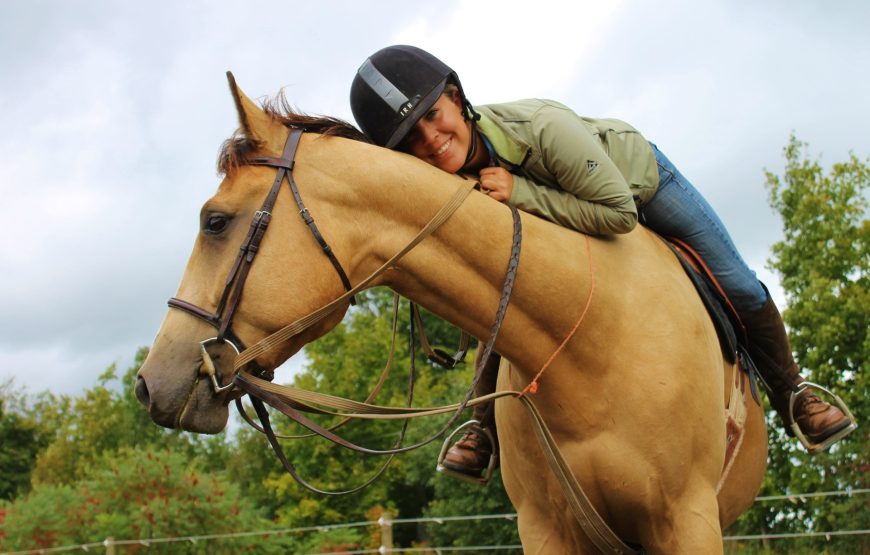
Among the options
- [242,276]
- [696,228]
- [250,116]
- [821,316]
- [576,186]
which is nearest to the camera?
[242,276]

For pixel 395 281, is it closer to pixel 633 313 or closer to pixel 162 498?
pixel 633 313

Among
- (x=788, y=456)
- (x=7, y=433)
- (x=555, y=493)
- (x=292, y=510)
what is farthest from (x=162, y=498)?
(x=7, y=433)

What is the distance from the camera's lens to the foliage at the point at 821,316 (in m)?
19.5

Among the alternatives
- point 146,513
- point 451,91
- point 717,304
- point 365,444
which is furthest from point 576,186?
point 365,444

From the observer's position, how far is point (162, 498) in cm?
1488

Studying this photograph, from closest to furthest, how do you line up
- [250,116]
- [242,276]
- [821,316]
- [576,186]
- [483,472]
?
1. [242,276]
2. [250,116]
3. [576,186]
4. [483,472]
5. [821,316]

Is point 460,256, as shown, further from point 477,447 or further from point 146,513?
point 146,513

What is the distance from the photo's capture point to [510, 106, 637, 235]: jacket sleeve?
3.70m

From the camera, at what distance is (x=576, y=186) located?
147 inches

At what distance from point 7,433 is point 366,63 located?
51338mm

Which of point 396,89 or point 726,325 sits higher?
point 396,89

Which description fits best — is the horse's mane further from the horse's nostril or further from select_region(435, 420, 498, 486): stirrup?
select_region(435, 420, 498, 486): stirrup

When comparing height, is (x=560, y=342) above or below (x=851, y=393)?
below

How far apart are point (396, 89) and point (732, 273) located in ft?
6.28
